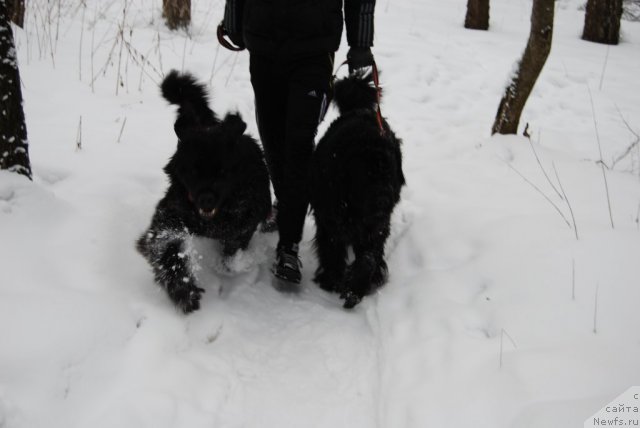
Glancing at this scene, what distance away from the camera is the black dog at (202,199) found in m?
2.72

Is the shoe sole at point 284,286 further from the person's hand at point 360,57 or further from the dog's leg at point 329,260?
the person's hand at point 360,57

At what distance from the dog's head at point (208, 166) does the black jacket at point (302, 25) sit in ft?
1.94

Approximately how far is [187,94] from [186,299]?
152cm

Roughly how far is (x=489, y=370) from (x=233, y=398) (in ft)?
4.05

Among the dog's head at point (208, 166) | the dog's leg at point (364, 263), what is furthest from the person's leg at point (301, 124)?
the dog's leg at point (364, 263)

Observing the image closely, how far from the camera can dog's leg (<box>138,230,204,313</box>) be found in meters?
2.71

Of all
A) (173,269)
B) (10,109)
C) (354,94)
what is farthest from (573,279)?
(10,109)

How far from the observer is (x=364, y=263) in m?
2.91

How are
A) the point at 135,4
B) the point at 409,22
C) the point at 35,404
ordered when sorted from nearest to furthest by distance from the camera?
1. the point at 35,404
2. the point at 135,4
3. the point at 409,22

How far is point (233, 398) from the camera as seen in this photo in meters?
2.25

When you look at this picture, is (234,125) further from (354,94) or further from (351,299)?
(351,299)

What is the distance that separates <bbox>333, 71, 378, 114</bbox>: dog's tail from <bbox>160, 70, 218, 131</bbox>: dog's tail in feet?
3.13

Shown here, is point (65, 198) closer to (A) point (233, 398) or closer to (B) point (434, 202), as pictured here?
(A) point (233, 398)

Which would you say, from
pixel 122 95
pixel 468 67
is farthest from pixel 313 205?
pixel 468 67
